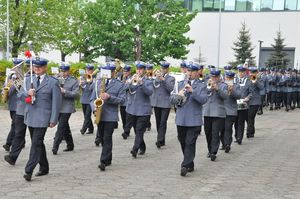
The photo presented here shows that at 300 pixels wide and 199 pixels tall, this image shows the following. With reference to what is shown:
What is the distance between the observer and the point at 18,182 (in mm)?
8484

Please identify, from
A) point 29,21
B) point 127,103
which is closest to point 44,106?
point 127,103

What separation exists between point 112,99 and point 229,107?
3.84 metres

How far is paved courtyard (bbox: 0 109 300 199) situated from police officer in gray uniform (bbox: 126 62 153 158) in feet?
1.26

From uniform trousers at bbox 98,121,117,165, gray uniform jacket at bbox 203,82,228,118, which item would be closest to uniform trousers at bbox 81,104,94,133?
gray uniform jacket at bbox 203,82,228,118

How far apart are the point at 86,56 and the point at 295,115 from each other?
21.1 metres

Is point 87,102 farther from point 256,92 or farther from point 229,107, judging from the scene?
point 256,92

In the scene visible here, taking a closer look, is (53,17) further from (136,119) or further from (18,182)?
(18,182)

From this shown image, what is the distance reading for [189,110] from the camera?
9562 mm

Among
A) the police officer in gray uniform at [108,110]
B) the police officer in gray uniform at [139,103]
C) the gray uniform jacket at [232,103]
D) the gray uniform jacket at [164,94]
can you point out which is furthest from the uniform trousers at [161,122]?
the police officer in gray uniform at [108,110]

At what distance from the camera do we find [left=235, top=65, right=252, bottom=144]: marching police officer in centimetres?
1391

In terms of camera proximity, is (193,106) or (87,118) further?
(87,118)

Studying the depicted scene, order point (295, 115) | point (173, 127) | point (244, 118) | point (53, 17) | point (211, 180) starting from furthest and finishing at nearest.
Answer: point (53, 17), point (295, 115), point (173, 127), point (244, 118), point (211, 180)

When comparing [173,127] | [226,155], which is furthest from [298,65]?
[226,155]

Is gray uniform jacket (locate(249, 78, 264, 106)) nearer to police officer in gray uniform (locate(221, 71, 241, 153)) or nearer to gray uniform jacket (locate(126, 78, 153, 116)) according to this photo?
police officer in gray uniform (locate(221, 71, 241, 153))
